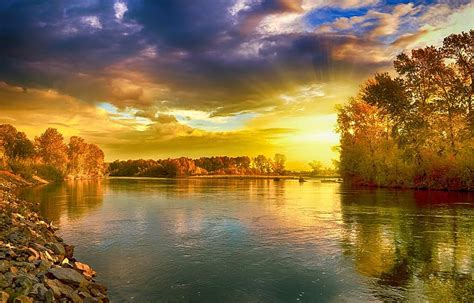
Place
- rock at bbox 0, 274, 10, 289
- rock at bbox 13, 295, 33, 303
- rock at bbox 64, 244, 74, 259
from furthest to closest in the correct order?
rock at bbox 64, 244, 74, 259, rock at bbox 0, 274, 10, 289, rock at bbox 13, 295, 33, 303

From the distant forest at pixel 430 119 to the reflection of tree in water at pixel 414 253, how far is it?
33772 millimetres

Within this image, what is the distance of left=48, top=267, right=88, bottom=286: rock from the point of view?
472 inches

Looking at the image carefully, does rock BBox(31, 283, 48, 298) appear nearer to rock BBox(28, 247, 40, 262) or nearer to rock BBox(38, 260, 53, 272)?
rock BBox(38, 260, 53, 272)

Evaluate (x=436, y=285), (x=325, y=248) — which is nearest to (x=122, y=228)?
(x=325, y=248)

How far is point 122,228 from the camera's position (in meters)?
27.0

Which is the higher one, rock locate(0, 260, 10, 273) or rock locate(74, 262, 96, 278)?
rock locate(0, 260, 10, 273)

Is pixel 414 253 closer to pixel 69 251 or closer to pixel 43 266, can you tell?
pixel 43 266

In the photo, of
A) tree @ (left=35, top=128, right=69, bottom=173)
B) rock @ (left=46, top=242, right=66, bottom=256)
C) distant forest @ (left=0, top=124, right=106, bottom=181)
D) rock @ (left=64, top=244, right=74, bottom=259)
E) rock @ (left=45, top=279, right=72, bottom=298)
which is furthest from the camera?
tree @ (left=35, top=128, right=69, bottom=173)

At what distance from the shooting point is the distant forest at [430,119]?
5891cm

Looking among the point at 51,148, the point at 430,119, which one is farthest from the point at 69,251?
the point at 51,148

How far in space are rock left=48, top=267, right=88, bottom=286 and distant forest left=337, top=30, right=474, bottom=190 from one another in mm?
60181

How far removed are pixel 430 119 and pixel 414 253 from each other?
177 ft

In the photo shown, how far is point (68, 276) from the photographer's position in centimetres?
1221

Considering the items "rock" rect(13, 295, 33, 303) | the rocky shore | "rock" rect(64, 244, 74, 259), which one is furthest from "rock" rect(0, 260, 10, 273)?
"rock" rect(64, 244, 74, 259)
